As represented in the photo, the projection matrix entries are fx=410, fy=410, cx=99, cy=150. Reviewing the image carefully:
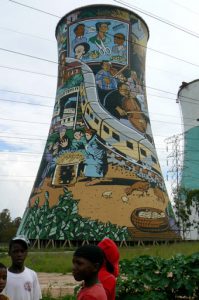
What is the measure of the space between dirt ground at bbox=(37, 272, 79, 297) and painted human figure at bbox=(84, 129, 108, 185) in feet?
25.6

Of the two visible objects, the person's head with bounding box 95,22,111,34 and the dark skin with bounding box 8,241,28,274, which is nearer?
the dark skin with bounding box 8,241,28,274

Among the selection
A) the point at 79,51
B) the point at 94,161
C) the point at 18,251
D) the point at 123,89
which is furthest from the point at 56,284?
the point at 79,51

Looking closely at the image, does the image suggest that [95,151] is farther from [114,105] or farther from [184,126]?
[184,126]

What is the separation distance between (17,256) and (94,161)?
41.2 ft

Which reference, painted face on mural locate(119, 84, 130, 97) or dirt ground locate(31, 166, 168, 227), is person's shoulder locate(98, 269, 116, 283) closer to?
dirt ground locate(31, 166, 168, 227)

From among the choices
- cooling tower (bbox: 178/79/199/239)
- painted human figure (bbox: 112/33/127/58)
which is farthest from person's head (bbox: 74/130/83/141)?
cooling tower (bbox: 178/79/199/239)

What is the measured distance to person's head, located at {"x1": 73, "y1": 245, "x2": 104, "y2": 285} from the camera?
159cm

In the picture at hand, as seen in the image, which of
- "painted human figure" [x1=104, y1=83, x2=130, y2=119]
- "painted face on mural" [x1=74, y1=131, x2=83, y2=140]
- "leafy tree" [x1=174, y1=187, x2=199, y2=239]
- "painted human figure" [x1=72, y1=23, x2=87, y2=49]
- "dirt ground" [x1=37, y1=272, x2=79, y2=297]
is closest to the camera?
"dirt ground" [x1=37, y1=272, x2=79, y2=297]

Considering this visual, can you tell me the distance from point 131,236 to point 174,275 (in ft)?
37.8

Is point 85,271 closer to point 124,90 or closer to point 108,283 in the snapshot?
point 108,283

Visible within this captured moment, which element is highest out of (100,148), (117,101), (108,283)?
(117,101)

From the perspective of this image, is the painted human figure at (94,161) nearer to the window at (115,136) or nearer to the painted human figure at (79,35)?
the window at (115,136)

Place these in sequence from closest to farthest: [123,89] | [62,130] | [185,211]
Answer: [62,130], [123,89], [185,211]

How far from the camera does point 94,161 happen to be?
580 inches
